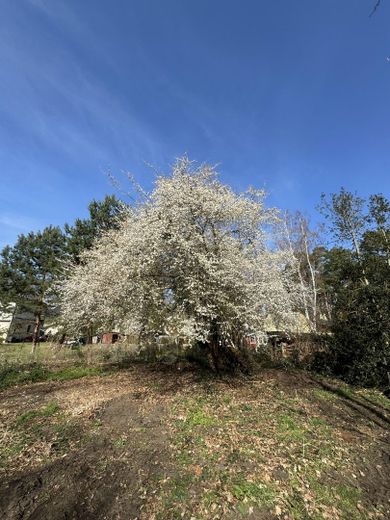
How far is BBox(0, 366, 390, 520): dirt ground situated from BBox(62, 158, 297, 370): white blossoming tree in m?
2.16

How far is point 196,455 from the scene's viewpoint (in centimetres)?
509

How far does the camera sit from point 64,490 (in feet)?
13.9

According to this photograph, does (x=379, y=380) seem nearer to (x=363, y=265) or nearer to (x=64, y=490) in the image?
(x=363, y=265)

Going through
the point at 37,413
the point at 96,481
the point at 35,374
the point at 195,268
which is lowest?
the point at 96,481

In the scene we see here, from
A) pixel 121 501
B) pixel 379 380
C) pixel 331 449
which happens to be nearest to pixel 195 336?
pixel 331 449

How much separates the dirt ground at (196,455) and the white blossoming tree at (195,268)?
2164mm

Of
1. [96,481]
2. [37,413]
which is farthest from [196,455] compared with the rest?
[37,413]

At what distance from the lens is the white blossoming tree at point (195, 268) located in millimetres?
8625

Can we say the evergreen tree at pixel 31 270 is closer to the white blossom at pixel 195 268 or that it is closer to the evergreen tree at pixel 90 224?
the evergreen tree at pixel 90 224

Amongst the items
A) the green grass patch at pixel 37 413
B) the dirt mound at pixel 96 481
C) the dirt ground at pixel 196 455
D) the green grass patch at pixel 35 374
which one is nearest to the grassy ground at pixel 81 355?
the green grass patch at pixel 35 374

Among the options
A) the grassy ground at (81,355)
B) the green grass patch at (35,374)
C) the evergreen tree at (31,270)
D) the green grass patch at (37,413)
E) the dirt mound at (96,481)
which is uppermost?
the evergreen tree at (31,270)

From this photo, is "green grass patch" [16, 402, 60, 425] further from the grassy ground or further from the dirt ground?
the grassy ground

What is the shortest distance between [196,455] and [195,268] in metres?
4.73

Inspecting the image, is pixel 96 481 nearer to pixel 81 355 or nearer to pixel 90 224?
pixel 81 355
